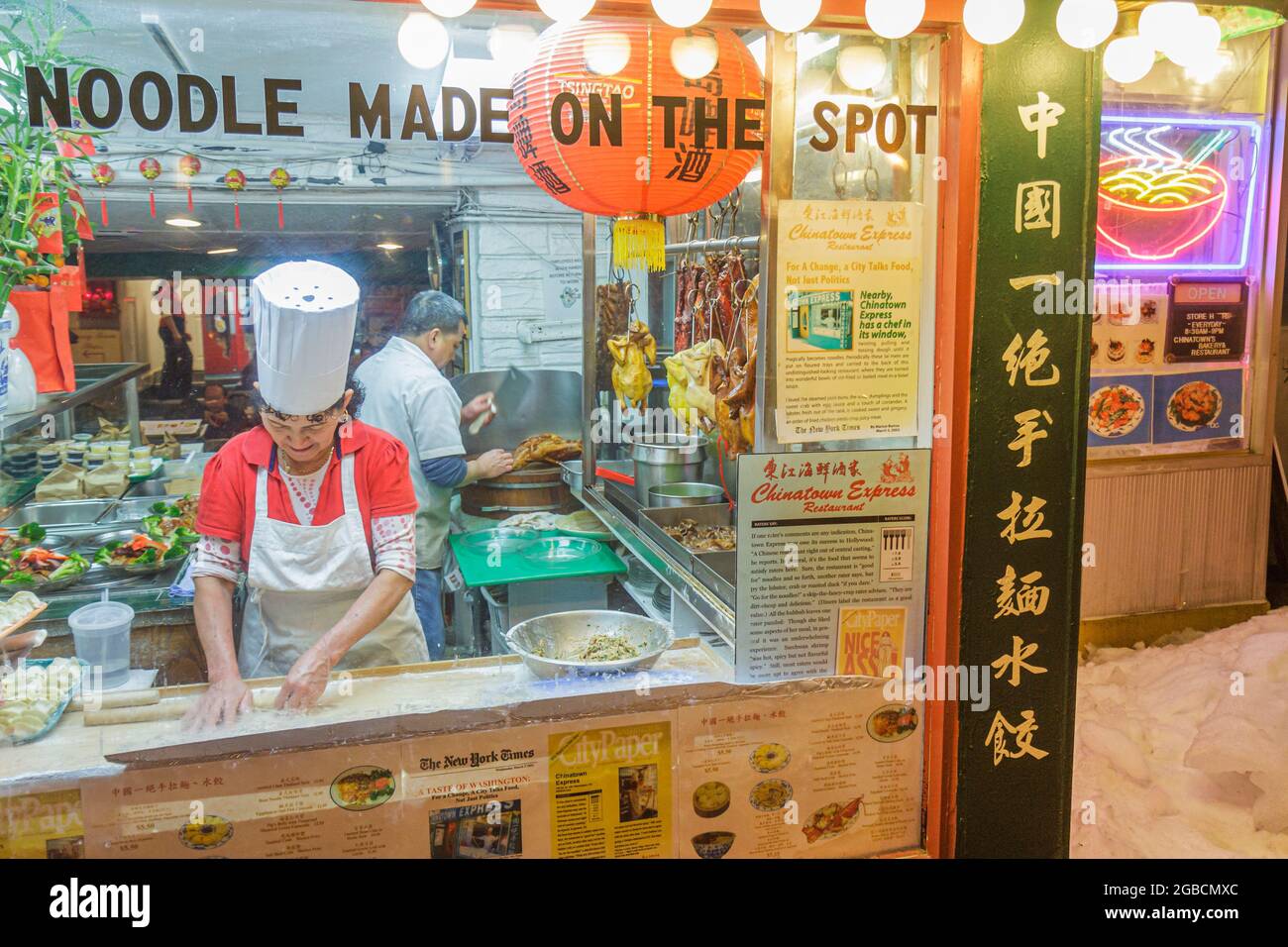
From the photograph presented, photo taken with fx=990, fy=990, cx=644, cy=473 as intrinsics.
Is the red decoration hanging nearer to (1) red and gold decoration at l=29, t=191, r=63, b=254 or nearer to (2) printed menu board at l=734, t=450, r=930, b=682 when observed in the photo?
(1) red and gold decoration at l=29, t=191, r=63, b=254

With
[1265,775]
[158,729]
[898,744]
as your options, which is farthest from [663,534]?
[1265,775]

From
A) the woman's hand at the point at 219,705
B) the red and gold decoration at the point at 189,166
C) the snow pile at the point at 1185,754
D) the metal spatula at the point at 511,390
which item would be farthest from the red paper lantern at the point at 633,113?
the snow pile at the point at 1185,754

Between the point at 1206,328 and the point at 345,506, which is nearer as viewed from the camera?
the point at 345,506

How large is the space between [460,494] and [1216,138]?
4.82 m

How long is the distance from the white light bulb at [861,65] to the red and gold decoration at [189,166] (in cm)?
186

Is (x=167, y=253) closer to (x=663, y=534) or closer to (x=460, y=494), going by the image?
(x=460, y=494)

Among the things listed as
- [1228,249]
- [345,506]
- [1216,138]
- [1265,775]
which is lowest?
[1265,775]

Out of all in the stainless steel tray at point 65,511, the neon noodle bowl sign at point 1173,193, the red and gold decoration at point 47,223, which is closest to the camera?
the red and gold decoration at point 47,223


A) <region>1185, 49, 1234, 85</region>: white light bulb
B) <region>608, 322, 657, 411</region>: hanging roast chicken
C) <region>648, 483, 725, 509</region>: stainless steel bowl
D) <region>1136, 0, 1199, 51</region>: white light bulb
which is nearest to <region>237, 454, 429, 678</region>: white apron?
<region>648, 483, 725, 509</region>: stainless steel bowl

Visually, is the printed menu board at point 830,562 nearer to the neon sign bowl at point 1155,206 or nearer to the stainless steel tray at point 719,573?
the stainless steel tray at point 719,573

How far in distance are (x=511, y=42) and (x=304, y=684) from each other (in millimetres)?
1870

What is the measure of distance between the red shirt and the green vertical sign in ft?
5.62

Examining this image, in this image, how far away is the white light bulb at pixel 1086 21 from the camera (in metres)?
2.70

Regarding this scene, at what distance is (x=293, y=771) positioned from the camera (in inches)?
105
